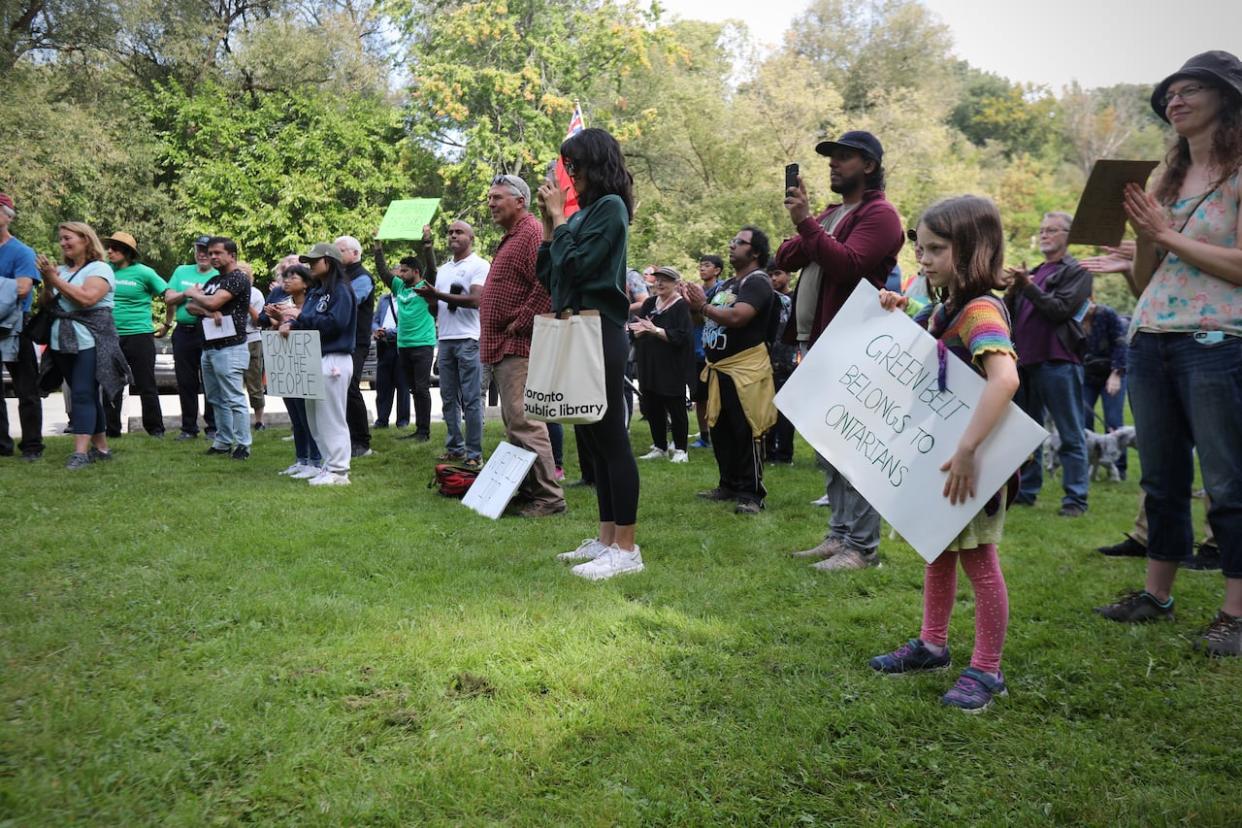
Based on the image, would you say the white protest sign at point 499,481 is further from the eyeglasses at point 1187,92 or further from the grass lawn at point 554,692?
the eyeglasses at point 1187,92

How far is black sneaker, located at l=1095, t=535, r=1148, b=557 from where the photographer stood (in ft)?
19.1

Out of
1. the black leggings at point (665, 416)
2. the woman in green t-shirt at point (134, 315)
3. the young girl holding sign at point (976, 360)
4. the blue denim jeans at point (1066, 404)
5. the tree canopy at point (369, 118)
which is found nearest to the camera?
the young girl holding sign at point (976, 360)

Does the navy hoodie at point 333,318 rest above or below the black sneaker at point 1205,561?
above

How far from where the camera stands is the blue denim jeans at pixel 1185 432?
12.5 feet

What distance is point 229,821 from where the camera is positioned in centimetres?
253

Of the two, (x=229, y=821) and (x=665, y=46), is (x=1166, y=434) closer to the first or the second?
(x=229, y=821)

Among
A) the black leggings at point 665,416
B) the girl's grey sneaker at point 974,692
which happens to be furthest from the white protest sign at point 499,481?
the girl's grey sneaker at point 974,692

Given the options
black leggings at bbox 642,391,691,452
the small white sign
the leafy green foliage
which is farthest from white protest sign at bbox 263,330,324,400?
the leafy green foliage

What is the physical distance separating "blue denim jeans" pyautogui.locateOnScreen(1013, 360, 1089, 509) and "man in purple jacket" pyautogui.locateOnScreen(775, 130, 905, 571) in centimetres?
263

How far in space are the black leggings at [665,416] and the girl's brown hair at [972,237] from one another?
19.8 feet

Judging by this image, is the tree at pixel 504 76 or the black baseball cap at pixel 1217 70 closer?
the black baseball cap at pixel 1217 70

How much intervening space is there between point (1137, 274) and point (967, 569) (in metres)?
1.85

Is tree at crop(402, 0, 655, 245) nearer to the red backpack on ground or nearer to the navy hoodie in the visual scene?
the navy hoodie

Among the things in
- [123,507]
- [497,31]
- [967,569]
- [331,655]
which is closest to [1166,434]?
[967,569]
